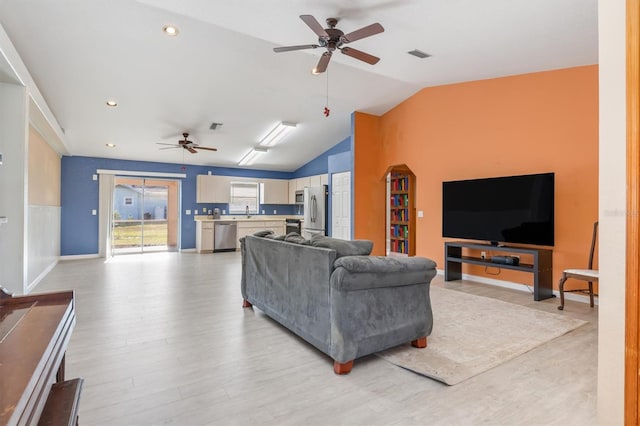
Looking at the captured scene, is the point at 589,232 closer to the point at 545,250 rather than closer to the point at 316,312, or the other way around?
the point at 545,250

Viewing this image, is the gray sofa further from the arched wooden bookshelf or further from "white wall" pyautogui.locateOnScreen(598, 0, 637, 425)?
the arched wooden bookshelf

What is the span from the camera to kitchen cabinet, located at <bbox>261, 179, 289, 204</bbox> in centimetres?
961

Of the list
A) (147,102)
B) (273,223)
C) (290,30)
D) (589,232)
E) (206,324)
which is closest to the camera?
(206,324)

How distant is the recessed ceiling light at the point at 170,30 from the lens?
338 centimetres

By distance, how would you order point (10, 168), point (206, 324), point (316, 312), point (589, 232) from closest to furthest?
point (316, 312) < point (206, 324) < point (10, 168) < point (589, 232)

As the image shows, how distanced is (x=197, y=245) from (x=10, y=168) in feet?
17.9

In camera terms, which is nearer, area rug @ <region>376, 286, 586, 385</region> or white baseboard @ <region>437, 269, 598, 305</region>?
area rug @ <region>376, 286, 586, 385</region>

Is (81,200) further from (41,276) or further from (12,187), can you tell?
(12,187)

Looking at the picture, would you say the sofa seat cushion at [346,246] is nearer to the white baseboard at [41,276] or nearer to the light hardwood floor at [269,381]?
the light hardwood floor at [269,381]

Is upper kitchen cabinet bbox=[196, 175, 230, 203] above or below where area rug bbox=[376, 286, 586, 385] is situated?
above

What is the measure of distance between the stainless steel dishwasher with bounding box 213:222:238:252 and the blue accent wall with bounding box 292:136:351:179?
256 centimetres

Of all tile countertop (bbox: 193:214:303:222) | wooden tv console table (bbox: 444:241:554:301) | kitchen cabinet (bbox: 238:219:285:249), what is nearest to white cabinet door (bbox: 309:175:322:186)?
tile countertop (bbox: 193:214:303:222)

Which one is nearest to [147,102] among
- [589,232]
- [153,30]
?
[153,30]

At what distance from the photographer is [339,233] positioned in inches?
278
